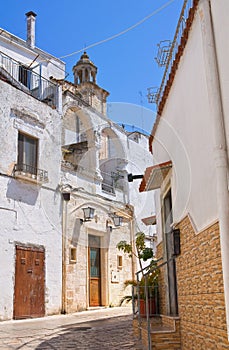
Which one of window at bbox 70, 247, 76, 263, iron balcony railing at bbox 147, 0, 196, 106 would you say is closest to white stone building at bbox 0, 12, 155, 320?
window at bbox 70, 247, 76, 263

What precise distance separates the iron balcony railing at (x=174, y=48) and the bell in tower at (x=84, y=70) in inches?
528

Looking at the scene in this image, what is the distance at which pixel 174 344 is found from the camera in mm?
5852

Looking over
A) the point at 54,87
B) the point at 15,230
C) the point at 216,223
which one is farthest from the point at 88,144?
the point at 216,223

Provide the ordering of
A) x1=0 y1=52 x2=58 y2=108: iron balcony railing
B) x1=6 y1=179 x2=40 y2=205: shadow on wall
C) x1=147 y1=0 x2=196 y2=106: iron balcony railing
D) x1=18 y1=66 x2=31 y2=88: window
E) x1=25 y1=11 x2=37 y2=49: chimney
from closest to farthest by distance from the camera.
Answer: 1. x1=147 y1=0 x2=196 y2=106: iron balcony railing
2. x1=6 y1=179 x2=40 y2=205: shadow on wall
3. x1=0 y1=52 x2=58 y2=108: iron balcony railing
4. x1=18 y1=66 x2=31 y2=88: window
5. x1=25 y1=11 x2=37 y2=49: chimney

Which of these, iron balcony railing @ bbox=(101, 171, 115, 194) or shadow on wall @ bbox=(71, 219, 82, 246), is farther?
iron balcony railing @ bbox=(101, 171, 115, 194)

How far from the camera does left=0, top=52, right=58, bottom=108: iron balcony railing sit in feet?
48.4

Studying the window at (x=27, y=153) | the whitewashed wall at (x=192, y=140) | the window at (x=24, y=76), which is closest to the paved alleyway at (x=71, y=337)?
the whitewashed wall at (x=192, y=140)

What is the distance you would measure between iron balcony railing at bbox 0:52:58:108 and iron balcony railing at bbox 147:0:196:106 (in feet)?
21.8

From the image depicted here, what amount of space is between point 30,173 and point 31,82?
4928 millimetres

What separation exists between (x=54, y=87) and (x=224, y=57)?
1187 centimetres

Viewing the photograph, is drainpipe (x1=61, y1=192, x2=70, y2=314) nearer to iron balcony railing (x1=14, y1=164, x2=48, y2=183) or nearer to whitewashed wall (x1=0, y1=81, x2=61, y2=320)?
whitewashed wall (x1=0, y1=81, x2=61, y2=320)

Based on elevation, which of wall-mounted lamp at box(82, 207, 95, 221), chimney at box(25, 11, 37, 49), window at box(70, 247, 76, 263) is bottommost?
window at box(70, 247, 76, 263)

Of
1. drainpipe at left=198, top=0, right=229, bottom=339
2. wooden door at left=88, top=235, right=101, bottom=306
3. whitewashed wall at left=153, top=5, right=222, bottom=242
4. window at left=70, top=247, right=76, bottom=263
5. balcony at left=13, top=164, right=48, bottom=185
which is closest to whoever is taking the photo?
drainpipe at left=198, top=0, right=229, bottom=339

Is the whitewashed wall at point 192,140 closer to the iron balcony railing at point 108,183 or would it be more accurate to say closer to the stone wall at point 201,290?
the stone wall at point 201,290
